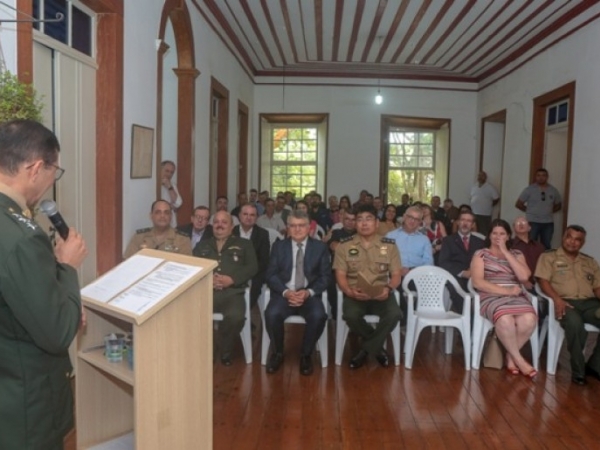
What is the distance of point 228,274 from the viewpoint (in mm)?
4457

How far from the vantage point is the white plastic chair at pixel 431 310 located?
14.2ft

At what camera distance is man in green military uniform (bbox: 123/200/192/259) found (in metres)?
4.35

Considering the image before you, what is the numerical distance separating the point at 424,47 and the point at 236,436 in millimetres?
7269

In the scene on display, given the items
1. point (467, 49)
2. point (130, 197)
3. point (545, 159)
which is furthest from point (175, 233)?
point (467, 49)

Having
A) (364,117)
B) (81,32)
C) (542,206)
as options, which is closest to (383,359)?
(81,32)

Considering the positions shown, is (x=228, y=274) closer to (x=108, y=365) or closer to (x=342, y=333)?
(x=342, y=333)

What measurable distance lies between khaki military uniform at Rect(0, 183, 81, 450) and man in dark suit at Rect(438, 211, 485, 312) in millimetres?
3827

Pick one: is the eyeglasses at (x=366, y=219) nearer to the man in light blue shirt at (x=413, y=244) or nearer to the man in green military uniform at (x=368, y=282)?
the man in green military uniform at (x=368, y=282)

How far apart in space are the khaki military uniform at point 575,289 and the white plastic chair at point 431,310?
652 millimetres

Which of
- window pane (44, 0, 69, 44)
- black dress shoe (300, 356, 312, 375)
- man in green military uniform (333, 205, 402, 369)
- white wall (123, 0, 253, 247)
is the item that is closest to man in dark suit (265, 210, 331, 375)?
black dress shoe (300, 356, 312, 375)

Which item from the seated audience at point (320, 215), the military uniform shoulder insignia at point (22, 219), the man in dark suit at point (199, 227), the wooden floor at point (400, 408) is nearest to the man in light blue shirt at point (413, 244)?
the wooden floor at point (400, 408)

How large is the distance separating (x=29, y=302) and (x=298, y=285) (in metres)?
3.10

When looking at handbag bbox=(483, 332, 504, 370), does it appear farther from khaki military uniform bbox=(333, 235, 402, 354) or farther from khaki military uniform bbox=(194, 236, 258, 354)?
khaki military uniform bbox=(194, 236, 258, 354)

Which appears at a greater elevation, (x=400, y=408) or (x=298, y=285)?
(x=298, y=285)
